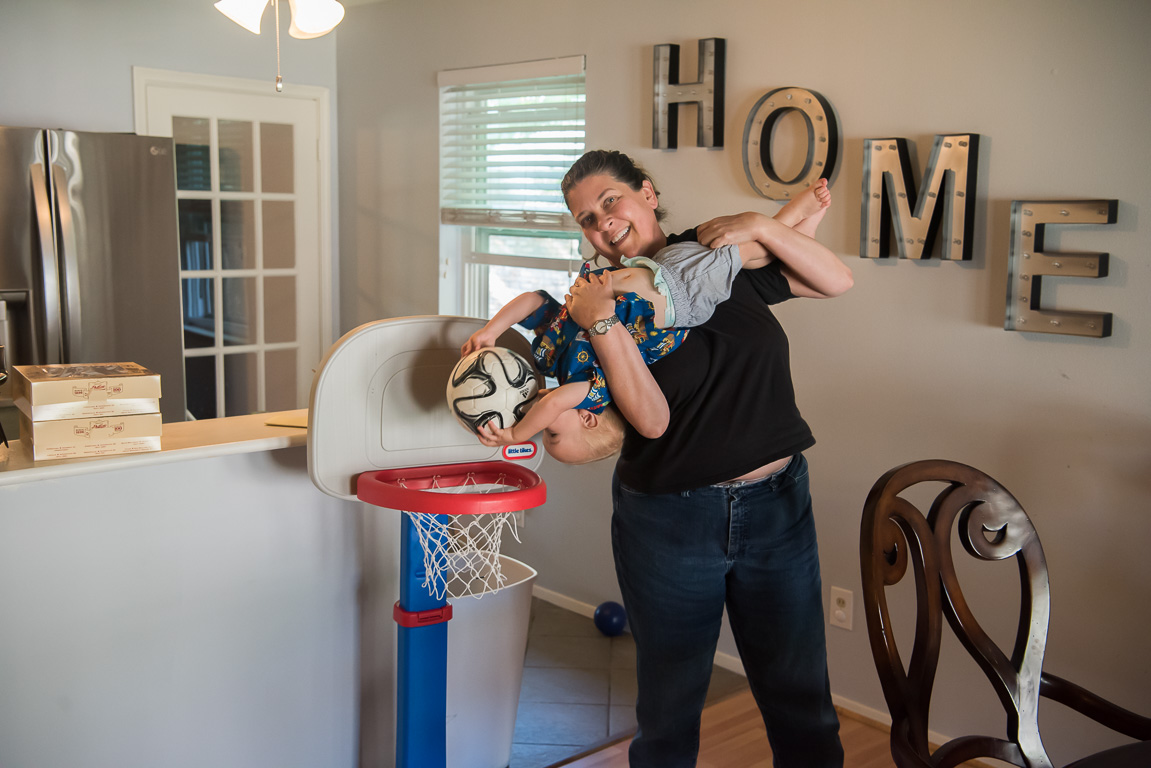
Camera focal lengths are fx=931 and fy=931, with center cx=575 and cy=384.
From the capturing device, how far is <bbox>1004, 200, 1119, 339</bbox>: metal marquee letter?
2104mm

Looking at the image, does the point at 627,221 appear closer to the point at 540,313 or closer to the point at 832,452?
the point at 540,313

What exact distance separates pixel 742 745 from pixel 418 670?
3.58 feet

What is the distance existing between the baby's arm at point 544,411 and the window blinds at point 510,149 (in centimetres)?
188

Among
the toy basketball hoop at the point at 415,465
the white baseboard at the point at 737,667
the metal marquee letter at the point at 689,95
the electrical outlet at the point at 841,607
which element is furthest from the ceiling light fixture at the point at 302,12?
the electrical outlet at the point at 841,607

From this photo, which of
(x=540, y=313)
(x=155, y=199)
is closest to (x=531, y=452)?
(x=540, y=313)

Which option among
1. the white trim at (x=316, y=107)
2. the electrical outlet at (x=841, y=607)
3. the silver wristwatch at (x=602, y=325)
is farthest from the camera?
the white trim at (x=316, y=107)

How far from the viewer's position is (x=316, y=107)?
4.36m

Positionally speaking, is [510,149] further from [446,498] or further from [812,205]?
[446,498]

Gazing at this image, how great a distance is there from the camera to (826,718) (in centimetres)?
169

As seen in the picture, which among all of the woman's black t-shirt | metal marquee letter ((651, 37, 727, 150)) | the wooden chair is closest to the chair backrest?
the wooden chair

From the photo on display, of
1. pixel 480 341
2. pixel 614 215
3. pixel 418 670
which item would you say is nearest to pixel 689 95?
pixel 614 215

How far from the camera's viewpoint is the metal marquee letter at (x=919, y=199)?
2.31 m

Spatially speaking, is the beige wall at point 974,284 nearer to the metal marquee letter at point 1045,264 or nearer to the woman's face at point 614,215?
the metal marquee letter at point 1045,264

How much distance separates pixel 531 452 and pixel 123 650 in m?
0.94
